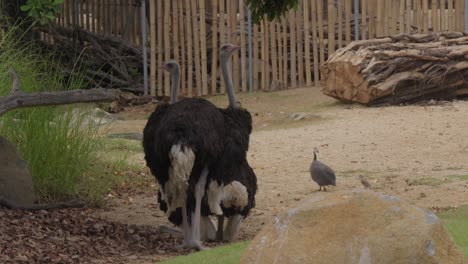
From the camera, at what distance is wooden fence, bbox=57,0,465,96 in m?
19.2

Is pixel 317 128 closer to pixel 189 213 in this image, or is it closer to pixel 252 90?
pixel 252 90

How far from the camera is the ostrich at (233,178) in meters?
9.84

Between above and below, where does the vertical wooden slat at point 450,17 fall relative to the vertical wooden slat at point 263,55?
above

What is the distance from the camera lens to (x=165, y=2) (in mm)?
19828

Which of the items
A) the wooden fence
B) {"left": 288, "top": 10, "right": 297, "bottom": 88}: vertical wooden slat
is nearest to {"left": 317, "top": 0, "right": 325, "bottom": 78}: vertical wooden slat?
the wooden fence

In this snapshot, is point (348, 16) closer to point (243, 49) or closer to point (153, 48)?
point (243, 49)

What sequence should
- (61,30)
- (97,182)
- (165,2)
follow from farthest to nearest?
(61,30) < (165,2) < (97,182)

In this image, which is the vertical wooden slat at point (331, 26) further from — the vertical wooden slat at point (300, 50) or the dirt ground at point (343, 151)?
the dirt ground at point (343, 151)

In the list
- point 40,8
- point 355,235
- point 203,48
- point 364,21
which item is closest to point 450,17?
point 364,21

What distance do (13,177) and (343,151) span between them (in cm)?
531

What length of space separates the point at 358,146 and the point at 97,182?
4062mm

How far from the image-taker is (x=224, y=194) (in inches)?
392

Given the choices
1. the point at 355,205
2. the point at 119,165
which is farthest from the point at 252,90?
the point at 355,205

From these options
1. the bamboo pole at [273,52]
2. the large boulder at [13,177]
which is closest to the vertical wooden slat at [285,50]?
the bamboo pole at [273,52]
